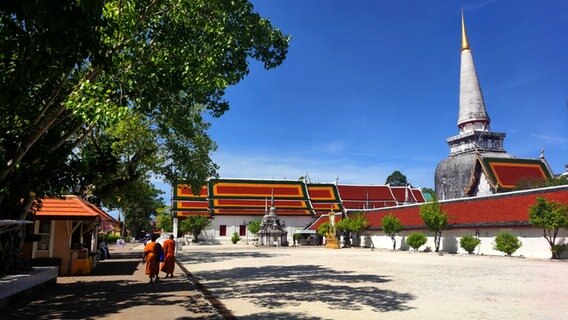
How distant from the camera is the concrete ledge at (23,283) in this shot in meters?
8.98

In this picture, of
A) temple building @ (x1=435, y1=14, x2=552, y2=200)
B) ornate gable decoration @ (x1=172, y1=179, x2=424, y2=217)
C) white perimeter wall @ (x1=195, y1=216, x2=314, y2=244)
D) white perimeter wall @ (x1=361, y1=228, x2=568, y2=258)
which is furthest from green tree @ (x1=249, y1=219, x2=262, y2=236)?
temple building @ (x1=435, y1=14, x2=552, y2=200)

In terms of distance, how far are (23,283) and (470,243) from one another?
24.0 meters

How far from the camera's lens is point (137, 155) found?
22.0m

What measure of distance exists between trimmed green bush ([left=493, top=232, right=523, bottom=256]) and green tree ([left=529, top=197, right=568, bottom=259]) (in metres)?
1.72

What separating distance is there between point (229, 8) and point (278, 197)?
48325mm

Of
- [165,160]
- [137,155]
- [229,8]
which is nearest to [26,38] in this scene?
[229,8]

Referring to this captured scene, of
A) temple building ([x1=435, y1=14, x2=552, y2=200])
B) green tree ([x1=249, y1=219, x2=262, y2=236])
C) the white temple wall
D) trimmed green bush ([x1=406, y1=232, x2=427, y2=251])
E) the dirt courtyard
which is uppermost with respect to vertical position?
temple building ([x1=435, y1=14, x2=552, y2=200])

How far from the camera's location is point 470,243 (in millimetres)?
27281

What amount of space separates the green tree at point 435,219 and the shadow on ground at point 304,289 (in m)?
15.4

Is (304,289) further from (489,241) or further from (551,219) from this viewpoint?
(489,241)

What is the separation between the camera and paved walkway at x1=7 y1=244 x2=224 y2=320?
8.44 metres

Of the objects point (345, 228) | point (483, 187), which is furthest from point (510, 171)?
point (345, 228)

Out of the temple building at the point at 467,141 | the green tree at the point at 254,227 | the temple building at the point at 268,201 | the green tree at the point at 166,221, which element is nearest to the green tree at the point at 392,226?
the temple building at the point at 467,141

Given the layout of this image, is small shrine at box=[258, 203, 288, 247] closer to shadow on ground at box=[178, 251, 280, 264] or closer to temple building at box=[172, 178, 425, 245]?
temple building at box=[172, 178, 425, 245]
